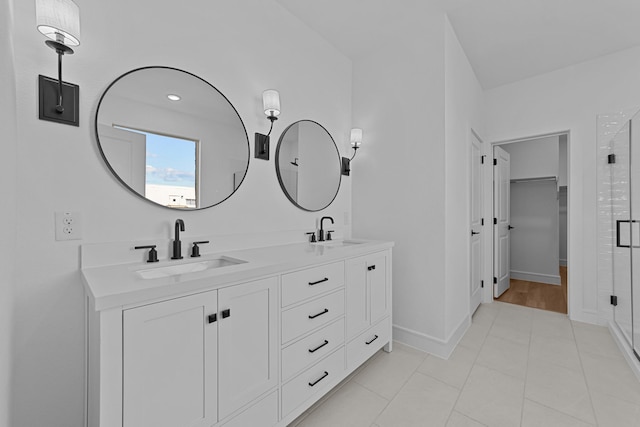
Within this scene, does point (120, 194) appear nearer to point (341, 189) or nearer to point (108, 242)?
point (108, 242)

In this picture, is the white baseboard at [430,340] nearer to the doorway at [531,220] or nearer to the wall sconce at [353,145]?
the wall sconce at [353,145]

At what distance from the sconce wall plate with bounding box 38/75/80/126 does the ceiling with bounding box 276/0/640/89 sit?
164cm

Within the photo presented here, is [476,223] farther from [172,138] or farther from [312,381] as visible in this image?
[172,138]

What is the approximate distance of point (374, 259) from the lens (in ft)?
6.91

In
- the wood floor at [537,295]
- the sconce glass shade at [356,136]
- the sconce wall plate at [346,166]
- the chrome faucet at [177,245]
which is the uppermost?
the sconce glass shade at [356,136]

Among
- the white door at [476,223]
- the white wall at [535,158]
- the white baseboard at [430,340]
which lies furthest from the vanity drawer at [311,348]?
the white wall at [535,158]

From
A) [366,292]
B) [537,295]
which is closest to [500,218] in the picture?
[537,295]

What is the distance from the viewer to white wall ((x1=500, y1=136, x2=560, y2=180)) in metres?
4.30

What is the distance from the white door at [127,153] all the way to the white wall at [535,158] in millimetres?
4755

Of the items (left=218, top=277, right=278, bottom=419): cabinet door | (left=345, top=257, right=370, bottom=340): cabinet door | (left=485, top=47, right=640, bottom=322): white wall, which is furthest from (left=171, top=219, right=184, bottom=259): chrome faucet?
(left=485, top=47, right=640, bottom=322): white wall

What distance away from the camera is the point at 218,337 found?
1.14m

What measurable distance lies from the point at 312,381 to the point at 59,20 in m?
2.01

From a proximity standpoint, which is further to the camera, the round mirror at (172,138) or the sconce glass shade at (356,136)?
the sconce glass shade at (356,136)

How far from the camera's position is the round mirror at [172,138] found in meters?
1.37
